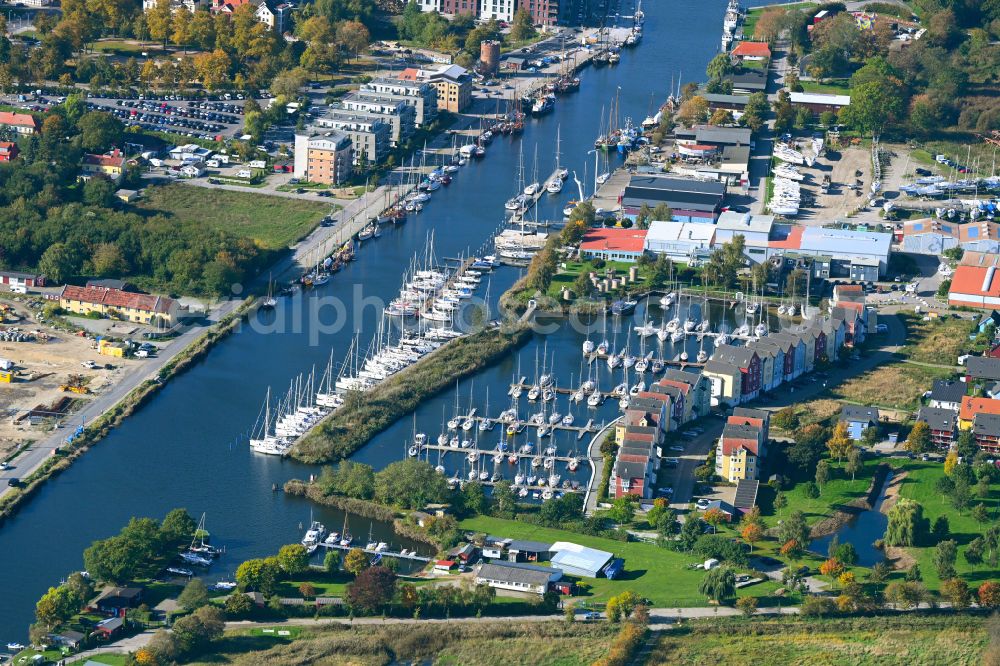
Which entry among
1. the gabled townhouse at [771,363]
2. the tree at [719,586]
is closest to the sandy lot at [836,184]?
the gabled townhouse at [771,363]

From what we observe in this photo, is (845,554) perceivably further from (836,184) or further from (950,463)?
(836,184)

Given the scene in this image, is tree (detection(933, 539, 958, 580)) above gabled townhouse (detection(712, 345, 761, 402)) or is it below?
below

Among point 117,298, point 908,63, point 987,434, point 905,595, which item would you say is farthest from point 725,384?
point 908,63

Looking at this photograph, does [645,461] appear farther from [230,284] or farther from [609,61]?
[609,61]

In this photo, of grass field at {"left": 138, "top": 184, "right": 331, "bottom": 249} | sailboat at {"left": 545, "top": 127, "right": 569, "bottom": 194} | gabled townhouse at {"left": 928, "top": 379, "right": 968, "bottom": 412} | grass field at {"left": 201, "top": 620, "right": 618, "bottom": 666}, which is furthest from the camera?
sailboat at {"left": 545, "top": 127, "right": 569, "bottom": 194}

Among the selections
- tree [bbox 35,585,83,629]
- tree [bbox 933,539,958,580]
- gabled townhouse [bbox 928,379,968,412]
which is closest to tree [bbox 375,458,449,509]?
tree [bbox 35,585,83,629]

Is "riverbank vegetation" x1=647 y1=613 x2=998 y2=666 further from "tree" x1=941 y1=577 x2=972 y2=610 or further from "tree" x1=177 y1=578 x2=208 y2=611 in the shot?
"tree" x1=177 y1=578 x2=208 y2=611

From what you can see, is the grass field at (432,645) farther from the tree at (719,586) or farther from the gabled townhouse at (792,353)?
the gabled townhouse at (792,353)
